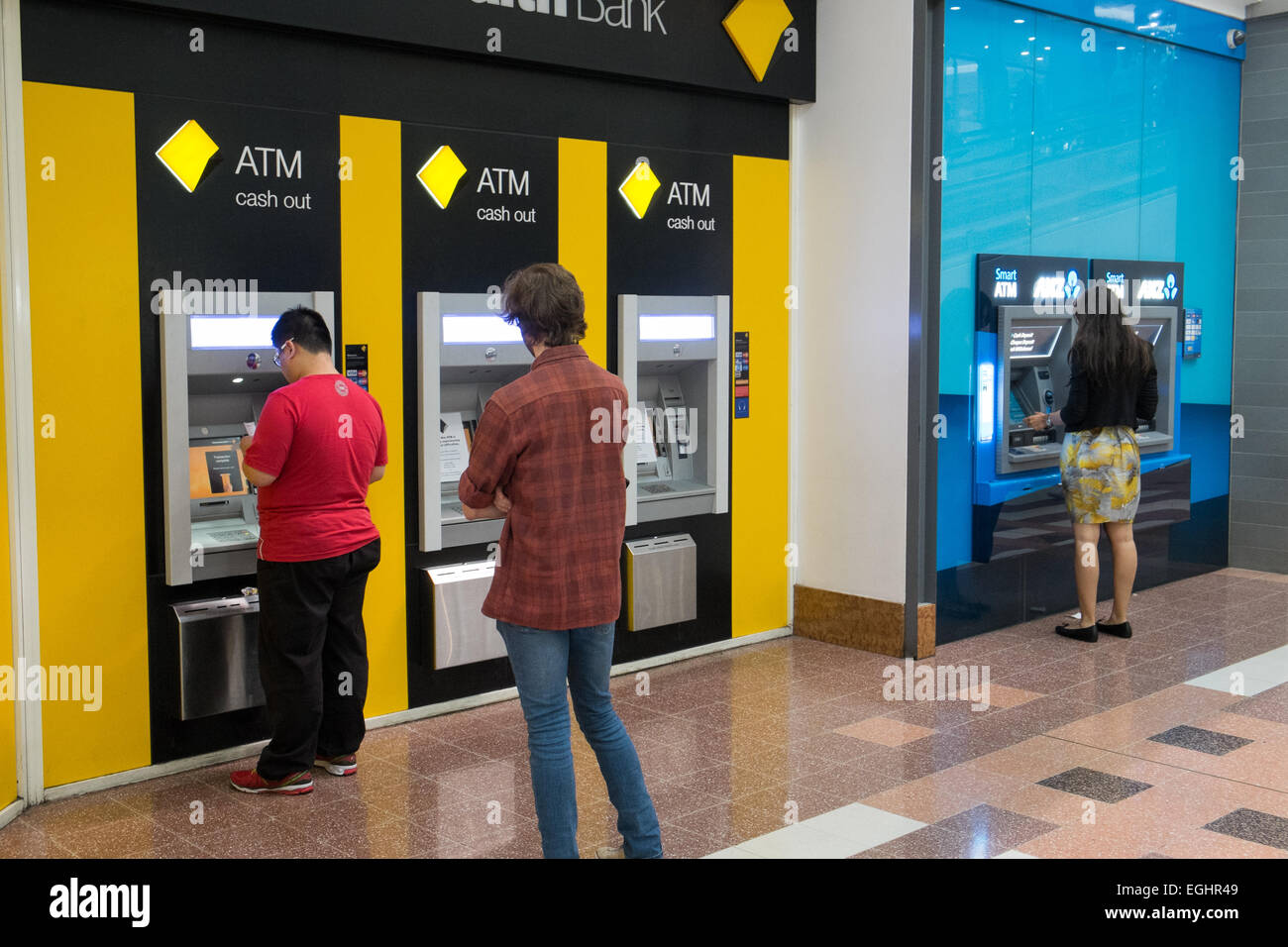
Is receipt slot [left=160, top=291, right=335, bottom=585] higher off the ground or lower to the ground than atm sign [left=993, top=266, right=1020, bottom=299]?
lower

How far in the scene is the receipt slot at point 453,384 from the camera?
4492mm

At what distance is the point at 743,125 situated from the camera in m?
5.59

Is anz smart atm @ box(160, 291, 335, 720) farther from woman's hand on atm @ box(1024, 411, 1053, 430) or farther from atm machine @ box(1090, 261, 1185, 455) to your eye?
atm machine @ box(1090, 261, 1185, 455)

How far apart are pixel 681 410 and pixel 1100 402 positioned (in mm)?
1896

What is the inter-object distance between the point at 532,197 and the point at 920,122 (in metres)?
1.74

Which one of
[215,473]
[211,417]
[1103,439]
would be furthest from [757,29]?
[215,473]

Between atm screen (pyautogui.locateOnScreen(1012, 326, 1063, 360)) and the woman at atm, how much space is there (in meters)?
0.24

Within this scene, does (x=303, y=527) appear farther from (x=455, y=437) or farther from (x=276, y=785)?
(x=455, y=437)

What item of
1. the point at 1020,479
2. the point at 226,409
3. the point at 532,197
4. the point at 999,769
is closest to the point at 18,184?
the point at 226,409

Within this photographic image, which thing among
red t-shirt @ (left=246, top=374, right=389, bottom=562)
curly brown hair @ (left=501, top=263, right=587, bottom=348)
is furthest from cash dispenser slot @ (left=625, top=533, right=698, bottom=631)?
curly brown hair @ (left=501, top=263, right=587, bottom=348)

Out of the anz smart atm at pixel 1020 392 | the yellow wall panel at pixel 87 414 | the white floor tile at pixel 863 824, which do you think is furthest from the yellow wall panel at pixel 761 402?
the yellow wall panel at pixel 87 414

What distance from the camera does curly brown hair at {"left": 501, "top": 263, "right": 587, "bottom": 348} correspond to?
2.98 m

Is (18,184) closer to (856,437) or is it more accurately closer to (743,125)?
(743,125)

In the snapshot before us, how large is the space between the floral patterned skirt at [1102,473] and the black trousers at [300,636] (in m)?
3.37
